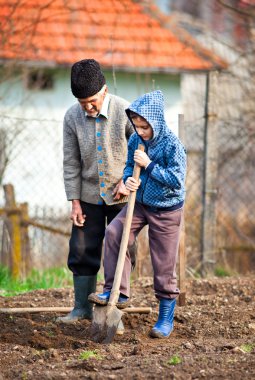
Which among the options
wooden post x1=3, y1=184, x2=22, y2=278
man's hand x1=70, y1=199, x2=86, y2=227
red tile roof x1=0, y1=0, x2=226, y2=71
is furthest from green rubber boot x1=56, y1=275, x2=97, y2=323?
red tile roof x1=0, y1=0, x2=226, y2=71

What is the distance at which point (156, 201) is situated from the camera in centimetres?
488

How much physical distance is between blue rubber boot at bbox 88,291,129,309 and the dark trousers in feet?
1.85

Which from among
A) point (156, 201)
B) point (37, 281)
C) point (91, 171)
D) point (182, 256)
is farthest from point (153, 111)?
point (37, 281)

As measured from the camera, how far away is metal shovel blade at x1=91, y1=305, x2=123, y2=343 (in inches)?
188

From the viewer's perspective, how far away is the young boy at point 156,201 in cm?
474

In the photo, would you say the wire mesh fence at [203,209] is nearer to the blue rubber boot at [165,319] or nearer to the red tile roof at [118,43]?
the blue rubber boot at [165,319]

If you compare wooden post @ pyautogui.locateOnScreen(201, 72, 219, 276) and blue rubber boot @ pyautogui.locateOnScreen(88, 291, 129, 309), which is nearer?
blue rubber boot @ pyautogui.locateOnScreen(88, 291, 129, 309)

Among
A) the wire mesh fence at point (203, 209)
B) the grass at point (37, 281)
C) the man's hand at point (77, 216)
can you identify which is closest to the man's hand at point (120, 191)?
the man's hand at point (77, 216)

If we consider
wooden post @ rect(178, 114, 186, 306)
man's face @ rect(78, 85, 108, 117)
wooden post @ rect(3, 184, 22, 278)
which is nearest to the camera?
man's face @ rect(78, 85, 108, 117)

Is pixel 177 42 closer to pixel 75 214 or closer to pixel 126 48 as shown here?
pixel 126 48

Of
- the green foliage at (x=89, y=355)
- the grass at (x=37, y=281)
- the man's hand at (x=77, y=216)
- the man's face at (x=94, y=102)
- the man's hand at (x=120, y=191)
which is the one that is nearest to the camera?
the green foliage at (x=89, y=355)

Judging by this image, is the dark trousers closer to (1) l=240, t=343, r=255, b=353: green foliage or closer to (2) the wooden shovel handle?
(2) the wooden shovel handle

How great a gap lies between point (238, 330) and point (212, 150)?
9.80ft

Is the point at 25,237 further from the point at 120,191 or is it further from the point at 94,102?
the point at 94,102
